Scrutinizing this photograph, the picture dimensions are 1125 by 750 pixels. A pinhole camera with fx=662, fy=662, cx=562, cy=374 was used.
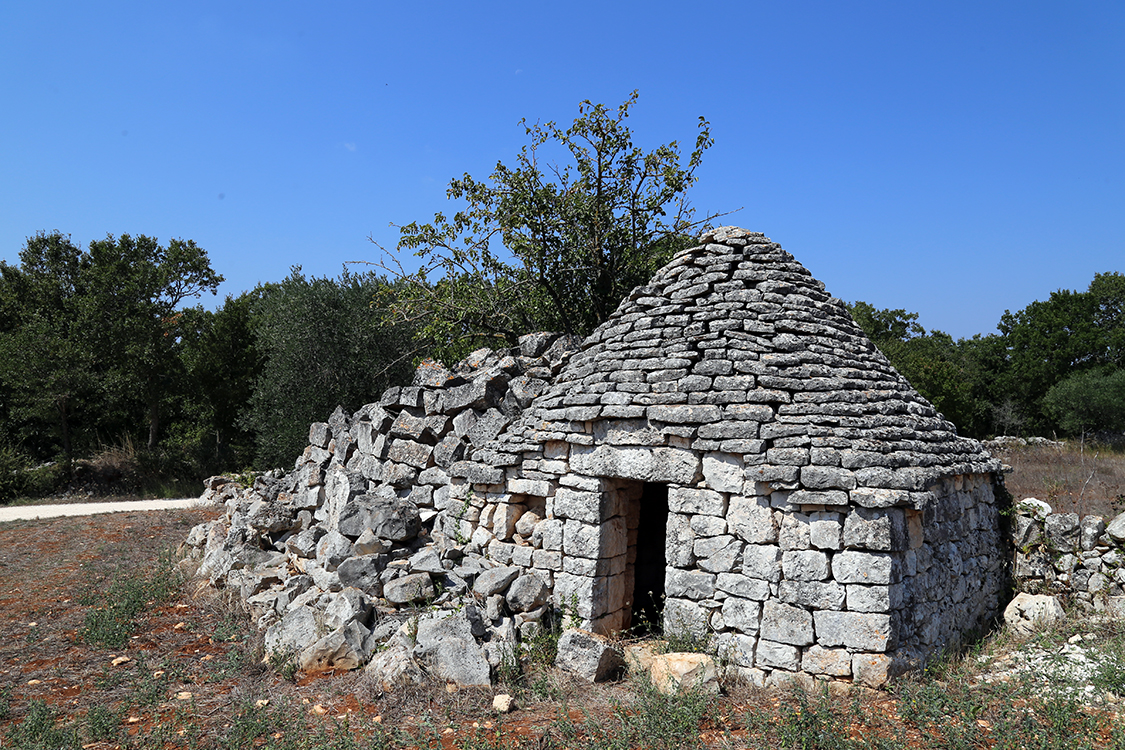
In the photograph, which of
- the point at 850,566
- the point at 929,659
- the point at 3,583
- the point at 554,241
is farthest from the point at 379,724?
the point at 554,241

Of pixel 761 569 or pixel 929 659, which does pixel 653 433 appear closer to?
pixel 761 569

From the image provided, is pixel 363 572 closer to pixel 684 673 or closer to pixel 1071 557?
pixel 684 673

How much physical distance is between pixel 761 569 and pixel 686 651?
1006 mm

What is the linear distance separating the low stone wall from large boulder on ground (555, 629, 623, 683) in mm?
4900

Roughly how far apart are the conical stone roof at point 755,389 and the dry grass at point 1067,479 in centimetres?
314

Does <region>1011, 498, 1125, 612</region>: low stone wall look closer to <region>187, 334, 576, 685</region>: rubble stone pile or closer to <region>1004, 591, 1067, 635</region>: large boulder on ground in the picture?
<region>1004, 591, 1067, 635</region>: large boulder on ground

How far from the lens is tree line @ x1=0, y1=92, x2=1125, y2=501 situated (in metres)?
12.6

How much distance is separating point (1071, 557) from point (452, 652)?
6729 millimetres

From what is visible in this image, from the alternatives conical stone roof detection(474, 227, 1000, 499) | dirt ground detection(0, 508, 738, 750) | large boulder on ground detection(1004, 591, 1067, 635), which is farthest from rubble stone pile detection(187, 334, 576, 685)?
large boulder on ground detection(1004, 591, 1067, 635)

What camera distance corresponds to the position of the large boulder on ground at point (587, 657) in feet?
18.7

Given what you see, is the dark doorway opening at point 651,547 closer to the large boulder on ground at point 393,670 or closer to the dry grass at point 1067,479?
the large boulder on ground at point 393,670

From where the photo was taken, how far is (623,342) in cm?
706

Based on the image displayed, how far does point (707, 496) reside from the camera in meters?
6.06

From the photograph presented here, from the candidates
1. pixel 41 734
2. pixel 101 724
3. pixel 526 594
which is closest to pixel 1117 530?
pixel 526 594
